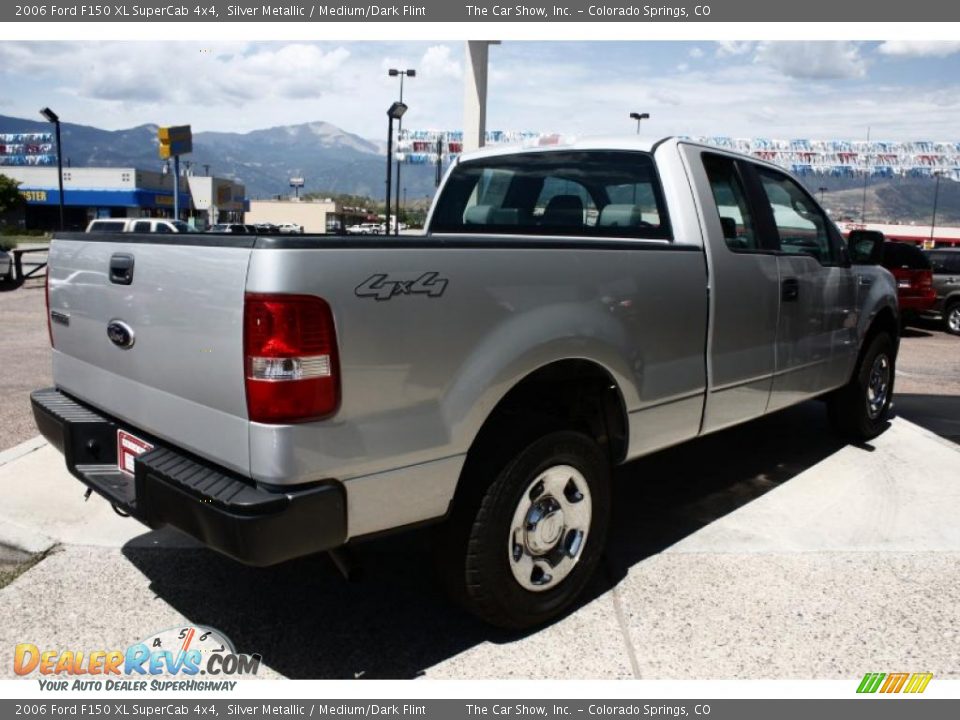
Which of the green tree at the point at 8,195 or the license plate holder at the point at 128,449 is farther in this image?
the green tree at the point at 8,195

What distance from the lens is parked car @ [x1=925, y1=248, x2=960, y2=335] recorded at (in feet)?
48.2

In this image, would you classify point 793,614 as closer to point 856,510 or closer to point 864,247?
point 856,510

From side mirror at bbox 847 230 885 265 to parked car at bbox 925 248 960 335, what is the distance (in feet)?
35.7

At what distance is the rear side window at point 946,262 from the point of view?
15.0 metres

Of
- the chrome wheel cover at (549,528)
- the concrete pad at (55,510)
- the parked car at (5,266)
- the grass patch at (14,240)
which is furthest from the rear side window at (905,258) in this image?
the grass patch at (14,240)

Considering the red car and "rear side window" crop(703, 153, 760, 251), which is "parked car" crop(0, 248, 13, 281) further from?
the red car

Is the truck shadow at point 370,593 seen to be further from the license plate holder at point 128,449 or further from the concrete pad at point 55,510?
the license plate holder at point 128,449

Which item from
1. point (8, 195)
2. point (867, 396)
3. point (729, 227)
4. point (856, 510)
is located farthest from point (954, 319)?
point (8, 195)

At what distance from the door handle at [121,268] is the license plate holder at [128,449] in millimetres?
566

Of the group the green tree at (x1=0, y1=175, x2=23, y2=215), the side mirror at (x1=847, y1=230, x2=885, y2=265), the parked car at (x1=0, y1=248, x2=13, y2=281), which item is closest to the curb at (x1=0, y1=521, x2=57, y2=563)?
the side mirror at (x1=847, y1=230, x2=885, y2=265)

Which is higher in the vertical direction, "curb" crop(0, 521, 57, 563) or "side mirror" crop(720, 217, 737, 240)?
"side mirror" crop(720, 217, 737, 240)

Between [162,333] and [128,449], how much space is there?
558 mm

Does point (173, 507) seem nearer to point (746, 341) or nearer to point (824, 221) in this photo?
point (746, 341)

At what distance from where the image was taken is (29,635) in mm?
2979
